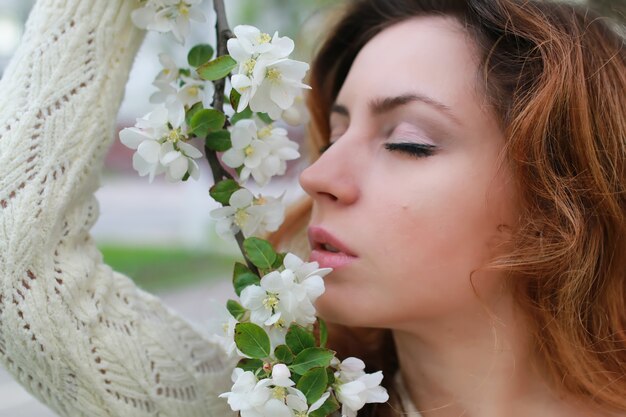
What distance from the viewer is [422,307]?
1.28 m

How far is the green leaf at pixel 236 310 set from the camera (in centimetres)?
119

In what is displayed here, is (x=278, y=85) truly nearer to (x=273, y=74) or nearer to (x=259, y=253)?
(x=273, y=74)

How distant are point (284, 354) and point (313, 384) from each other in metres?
0.06

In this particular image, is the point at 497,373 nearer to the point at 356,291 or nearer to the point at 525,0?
the point at 356,291

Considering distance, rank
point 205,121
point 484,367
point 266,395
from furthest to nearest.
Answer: point 484,367, point 205,121, point 266,395

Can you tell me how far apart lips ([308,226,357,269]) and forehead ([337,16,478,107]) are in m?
0.26

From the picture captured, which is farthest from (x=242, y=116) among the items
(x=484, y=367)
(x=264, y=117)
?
(x=484, y=367)

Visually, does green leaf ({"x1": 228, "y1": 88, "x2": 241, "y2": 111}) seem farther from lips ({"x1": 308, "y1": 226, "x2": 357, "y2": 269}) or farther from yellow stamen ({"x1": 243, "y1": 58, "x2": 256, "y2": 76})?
lips ({"x1": 308, "y1": 226, "x2": 357, "y2": 269})

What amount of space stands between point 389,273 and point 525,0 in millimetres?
557

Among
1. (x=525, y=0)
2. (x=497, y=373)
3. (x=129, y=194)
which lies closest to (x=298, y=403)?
(x=497, y=373)

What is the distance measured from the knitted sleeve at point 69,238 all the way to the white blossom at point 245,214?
10.2 inches

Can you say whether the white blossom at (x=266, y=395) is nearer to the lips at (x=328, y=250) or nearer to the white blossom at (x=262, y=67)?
the lips at (x=328, y=250)

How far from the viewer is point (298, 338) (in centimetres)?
114

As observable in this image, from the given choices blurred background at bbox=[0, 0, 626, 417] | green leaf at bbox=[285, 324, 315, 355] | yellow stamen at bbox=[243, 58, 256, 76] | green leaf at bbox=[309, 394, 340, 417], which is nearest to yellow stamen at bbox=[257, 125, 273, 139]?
yellow stamen at bbox=[243, 58, 256, 76]
